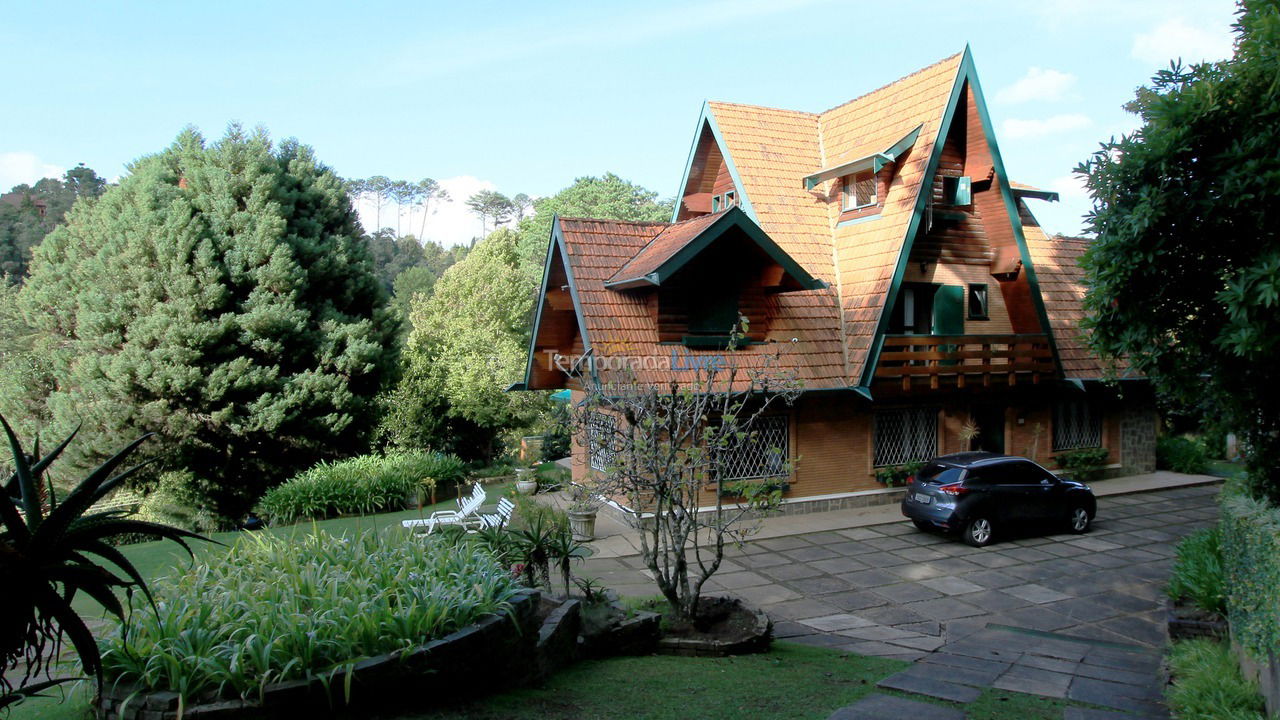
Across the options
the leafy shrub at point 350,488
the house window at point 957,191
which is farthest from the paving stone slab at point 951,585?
the leafy shrub at point 350,488

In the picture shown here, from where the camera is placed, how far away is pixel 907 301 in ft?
60.2

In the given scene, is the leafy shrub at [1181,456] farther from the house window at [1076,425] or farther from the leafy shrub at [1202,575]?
the leafy shrub at [1202,575]

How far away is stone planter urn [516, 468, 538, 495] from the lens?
20.3m

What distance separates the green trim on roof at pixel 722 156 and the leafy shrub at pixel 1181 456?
551 inches

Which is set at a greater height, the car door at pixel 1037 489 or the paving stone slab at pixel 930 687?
the car door at pixel 1037 489

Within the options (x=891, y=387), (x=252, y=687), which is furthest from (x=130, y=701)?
(x=891, y=387)

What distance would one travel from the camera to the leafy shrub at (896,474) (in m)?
17.5

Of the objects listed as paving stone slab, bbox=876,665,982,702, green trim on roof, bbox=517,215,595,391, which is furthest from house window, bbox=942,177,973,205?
paving stone slab, bbox=876,665,982,702

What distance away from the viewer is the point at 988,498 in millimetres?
13914

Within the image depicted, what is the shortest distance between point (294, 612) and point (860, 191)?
16.1m

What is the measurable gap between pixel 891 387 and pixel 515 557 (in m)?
11.0

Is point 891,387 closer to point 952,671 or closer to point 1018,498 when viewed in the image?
point 1018,498

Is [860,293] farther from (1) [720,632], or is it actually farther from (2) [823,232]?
(1) [720,632]

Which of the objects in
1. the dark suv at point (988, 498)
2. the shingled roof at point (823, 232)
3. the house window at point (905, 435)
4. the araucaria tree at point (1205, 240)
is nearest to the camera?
the araucaria tree at point (1205, 240)
